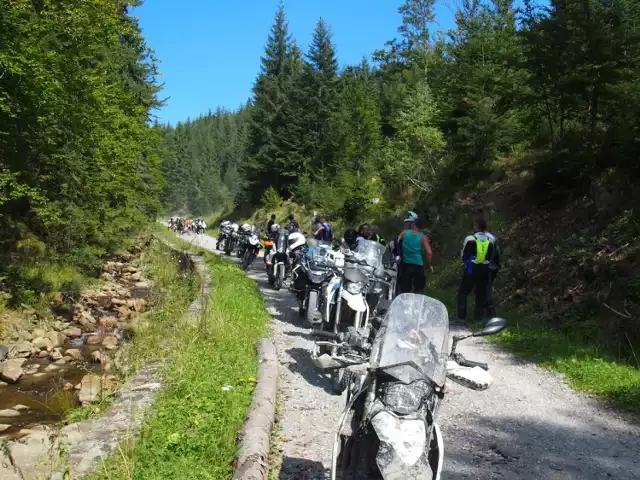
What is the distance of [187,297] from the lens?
12688mm

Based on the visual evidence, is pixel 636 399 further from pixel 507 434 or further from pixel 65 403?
pixel 65 403

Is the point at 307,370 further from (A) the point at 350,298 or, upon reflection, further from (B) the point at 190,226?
(B) the point at 190,226

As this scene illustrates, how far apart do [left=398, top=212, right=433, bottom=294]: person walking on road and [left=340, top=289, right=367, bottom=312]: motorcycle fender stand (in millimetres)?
3077

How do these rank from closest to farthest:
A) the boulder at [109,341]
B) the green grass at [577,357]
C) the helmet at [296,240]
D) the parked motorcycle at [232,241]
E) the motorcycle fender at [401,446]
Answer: the motorcycle fender at [401,446], the green grass at [577,357], the boulder at [109,341], the helmet at [296,240], the parked motorcycle at [232,241]

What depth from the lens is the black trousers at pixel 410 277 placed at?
32.3ft

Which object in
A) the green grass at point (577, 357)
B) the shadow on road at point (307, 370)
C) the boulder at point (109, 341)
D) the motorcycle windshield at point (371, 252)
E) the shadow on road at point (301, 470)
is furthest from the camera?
the boulder at point (109, 341)

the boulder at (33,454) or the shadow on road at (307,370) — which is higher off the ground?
the shadow on road at (307,370)

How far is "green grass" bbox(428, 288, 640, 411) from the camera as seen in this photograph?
6.37 metres

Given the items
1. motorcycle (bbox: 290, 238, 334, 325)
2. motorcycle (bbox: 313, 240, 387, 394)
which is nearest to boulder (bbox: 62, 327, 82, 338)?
motorcycle (bbox: 290, 238, 334, 325)

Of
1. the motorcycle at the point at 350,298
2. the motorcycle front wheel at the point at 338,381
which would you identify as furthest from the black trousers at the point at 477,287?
the motorcycle front wheel at the point at 338,381

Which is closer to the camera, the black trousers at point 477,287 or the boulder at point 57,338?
the black trousers at point 477,287

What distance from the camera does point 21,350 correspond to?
10.8 meters

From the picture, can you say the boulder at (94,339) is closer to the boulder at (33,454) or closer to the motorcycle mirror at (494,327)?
the boulder at (33,454)

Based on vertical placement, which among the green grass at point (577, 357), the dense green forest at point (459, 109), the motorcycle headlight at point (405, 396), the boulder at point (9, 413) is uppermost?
the dense green forest at point (459, 109)
